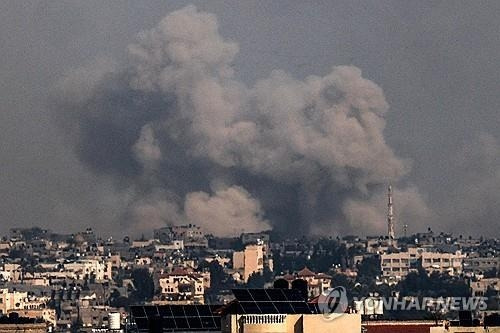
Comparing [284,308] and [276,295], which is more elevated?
[276,295]

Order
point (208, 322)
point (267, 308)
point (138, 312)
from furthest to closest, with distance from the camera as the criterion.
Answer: point (138, 312) < point (208, 322) < point (267, 308)

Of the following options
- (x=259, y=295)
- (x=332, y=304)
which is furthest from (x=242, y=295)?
(x=332, y=304)

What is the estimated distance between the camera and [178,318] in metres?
54.6

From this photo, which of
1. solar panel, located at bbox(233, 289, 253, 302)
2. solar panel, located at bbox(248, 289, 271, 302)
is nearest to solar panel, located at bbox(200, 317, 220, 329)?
solar panel, located at bbox(233, 289, 253, 302)

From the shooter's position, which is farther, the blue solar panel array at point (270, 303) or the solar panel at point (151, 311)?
the solar panel at point (151, 311)

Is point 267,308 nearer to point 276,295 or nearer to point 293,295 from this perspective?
point 276,295

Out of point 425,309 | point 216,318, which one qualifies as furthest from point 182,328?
point 425,309

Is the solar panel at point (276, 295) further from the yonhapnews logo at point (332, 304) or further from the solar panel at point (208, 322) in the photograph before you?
the solar panel at point (208, 322)

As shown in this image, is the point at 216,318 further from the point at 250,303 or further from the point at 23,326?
the point at 23,326

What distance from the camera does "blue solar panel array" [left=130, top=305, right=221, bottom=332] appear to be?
176 feet

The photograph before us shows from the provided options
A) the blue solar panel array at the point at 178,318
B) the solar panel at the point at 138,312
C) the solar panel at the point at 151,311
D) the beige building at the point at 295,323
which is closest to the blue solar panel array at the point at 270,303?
the beige building at the point at 295,323

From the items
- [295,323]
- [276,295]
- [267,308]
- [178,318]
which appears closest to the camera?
[295,323]

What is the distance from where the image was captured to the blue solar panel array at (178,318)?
53.7m

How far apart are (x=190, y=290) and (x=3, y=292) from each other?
14.9 meters
